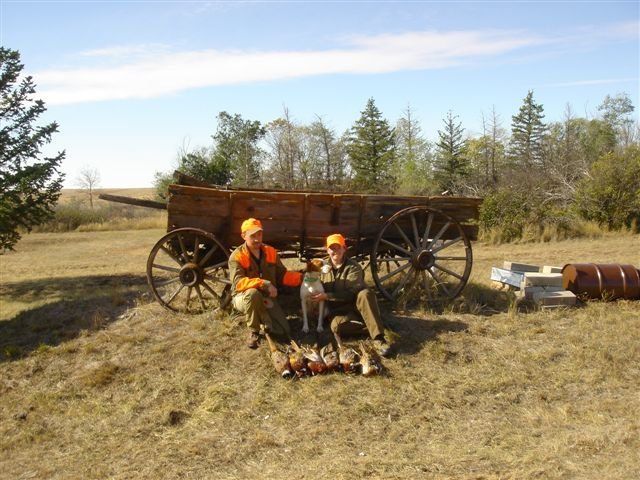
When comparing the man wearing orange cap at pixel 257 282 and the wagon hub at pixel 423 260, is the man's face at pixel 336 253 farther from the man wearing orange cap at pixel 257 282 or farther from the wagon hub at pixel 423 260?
the wagon hub at pixel 423 260

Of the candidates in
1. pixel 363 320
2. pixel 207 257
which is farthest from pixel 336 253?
pixel 207 257

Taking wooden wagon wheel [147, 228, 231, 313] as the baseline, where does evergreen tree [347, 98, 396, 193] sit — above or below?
above

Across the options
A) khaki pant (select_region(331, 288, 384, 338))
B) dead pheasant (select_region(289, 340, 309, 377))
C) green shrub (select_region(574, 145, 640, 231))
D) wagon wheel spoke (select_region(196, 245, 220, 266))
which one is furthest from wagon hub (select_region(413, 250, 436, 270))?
green shrub (select_region(574, 145, 640, 231))

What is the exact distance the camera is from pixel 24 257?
17281mm

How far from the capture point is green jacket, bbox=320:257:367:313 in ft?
21.5

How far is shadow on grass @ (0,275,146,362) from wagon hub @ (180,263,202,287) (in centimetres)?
126

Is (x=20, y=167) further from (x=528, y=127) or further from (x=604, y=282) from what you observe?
(x=528, y=127)

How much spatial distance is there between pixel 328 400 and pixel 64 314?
477 cm

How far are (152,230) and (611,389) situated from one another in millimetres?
21901

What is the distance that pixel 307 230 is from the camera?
7355mm

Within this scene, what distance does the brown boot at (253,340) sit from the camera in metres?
6.37

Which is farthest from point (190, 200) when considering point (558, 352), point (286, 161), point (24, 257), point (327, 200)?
point (286, 161)

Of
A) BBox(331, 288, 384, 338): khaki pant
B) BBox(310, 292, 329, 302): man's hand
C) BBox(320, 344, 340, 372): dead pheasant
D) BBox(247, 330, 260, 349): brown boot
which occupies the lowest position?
BBox(320, 344, 340, 372): dead pheasant

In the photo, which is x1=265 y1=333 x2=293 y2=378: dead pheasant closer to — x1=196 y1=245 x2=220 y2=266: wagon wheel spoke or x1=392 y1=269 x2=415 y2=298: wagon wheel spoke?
x1=196 y1=245 x2=220 y2=266: wagon wheel spoke
